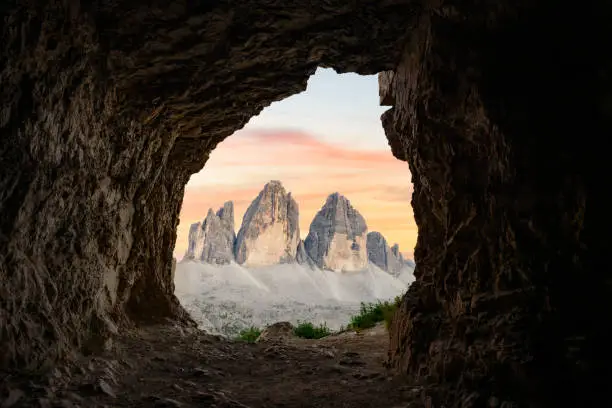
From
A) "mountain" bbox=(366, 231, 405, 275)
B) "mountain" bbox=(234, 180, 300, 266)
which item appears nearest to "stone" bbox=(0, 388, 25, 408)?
"mountain" bbox=(234, 180, 300, 266)

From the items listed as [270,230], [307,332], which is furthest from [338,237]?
[307,332]

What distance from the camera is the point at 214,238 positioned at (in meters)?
85.0

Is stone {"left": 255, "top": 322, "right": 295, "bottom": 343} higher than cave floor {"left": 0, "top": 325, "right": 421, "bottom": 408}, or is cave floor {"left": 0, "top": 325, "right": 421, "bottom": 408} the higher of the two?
cave floor {"left": 0, "top": 325, "right": 421, "bottom": 408}

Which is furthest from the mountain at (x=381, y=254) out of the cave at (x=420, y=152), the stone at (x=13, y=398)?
the stone at (x=13, y=398)

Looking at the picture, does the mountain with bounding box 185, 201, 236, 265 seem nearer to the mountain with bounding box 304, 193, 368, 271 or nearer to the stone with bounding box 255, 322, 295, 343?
the mountain with bounding box 304, 193, 368, 271

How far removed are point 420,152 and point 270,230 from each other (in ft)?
262

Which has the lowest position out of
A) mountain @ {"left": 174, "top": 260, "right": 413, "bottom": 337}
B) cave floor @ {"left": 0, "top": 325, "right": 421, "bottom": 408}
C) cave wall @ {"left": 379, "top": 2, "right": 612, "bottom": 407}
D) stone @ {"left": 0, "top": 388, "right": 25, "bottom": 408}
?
mountain @ {"left": 174, "top": 260, "right": 413, "bottom": 337}

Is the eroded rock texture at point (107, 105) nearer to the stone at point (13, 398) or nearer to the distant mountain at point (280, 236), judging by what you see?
the stone at point (13, 398)

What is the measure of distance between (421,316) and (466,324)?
1.27 metres

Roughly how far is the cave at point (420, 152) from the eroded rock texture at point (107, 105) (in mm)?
27

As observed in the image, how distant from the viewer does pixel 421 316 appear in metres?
6.25

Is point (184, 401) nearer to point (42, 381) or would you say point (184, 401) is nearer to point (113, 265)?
point (42, 381)

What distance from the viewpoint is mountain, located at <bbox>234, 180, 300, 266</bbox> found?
277ft

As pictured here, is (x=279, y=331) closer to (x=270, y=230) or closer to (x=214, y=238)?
(x=270, y=230)
